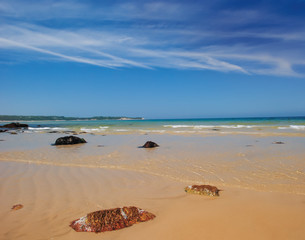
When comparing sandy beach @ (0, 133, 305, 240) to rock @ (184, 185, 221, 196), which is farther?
rock @ (184, 185, 221, 196)

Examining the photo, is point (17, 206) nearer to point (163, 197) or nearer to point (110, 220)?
point (110, 220)

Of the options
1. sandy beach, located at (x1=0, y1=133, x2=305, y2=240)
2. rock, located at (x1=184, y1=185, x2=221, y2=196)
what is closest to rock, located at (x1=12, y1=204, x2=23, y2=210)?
sandy beach, located at (x1=0, y1=133, x2=305, y2=240)

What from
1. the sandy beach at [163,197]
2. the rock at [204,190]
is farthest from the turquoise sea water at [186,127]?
the rock at [204,190]

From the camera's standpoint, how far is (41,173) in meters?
6.28

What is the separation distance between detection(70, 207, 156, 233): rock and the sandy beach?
104 millimetres

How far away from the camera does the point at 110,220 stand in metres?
3.22

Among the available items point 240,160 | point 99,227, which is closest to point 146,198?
point 99,227

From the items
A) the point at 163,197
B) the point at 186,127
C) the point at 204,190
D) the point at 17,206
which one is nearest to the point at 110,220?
the point at 163,197

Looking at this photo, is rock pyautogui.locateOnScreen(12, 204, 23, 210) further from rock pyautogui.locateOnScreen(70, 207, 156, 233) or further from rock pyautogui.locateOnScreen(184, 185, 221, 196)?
rock pyautogui.locateOnScreen(184, 185, 221, 196)

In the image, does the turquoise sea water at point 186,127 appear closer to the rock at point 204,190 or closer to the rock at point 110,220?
the rock at point 204,190

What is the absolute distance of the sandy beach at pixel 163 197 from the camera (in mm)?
3059

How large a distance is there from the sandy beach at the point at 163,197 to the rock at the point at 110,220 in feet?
0.34

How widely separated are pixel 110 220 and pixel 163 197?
1412 millimetres

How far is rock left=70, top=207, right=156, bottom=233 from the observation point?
122 inches
